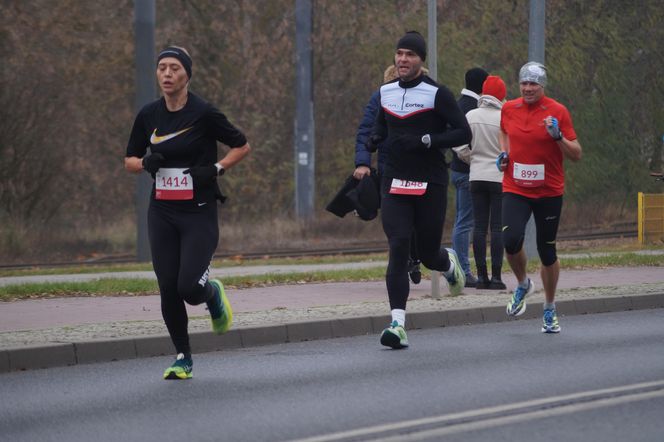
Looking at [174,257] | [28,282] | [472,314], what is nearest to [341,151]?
[28,282]

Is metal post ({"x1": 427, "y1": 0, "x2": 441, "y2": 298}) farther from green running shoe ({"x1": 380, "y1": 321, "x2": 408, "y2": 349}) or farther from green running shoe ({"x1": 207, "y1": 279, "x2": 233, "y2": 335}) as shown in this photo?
green running shoe ({"x1": 207, "y1": 279, "x2": 233, "y2": 335})

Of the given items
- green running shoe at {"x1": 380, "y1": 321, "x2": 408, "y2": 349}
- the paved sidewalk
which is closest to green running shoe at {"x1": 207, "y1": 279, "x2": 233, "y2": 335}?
the paved sidewalk

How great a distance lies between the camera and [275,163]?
101 ft

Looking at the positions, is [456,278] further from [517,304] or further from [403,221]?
[403,221]

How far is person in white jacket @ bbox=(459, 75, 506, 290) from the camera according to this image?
1391 centimetres

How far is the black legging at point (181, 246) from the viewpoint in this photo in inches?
350

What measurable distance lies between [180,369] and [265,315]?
282cm

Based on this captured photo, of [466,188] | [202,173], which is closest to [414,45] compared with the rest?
[202,173]

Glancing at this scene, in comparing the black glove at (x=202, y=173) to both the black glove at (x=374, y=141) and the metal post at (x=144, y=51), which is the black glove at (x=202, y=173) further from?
the metal post at (x=144, y=51)

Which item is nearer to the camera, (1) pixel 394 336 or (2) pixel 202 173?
(2) pixel 202 173

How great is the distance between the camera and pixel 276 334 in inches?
441

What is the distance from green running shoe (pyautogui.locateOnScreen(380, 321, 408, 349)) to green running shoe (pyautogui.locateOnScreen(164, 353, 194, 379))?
1.71 meters

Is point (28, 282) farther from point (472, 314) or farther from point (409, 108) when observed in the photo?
point (409, 108)

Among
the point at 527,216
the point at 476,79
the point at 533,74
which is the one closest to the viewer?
the point at 533,74
